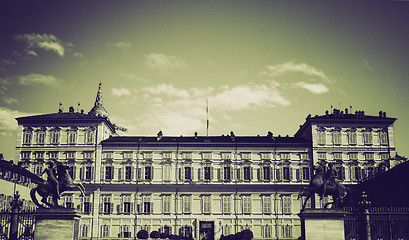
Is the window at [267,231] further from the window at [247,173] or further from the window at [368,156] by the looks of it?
the window at [368,156]

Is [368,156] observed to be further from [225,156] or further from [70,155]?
[70,155]

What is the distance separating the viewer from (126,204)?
54.8 meters

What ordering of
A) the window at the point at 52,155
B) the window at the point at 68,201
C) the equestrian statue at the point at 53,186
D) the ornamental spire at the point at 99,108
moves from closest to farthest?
the equestrian statue at the point at 53,186 < the window at the point at 68,201 < the window at the point at 52,155 < the ornamental spire at the point at 99,108

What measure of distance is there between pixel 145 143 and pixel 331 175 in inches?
1413

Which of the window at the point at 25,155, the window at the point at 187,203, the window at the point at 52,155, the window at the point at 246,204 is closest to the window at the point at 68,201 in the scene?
the window at the point at 52,155

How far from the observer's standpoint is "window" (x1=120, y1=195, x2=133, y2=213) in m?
54.6

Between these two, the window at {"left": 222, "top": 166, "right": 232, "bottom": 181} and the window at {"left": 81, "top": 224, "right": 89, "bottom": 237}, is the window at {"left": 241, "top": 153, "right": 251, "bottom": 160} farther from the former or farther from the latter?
the window at {"left": 81, "top": 224, "right": 89, "bottom": 237}

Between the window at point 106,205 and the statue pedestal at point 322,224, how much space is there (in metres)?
36.5

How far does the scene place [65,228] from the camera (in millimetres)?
21672

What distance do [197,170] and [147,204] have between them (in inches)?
291

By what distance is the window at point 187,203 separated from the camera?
54.9 m

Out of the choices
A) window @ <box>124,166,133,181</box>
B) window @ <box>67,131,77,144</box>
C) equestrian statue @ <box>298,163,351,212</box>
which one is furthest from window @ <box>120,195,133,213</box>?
equestrian statue @ <box>298,163,351,212</box>

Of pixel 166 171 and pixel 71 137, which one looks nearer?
pixel 166 171

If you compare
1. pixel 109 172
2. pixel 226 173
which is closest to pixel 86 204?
pixel 109 172
